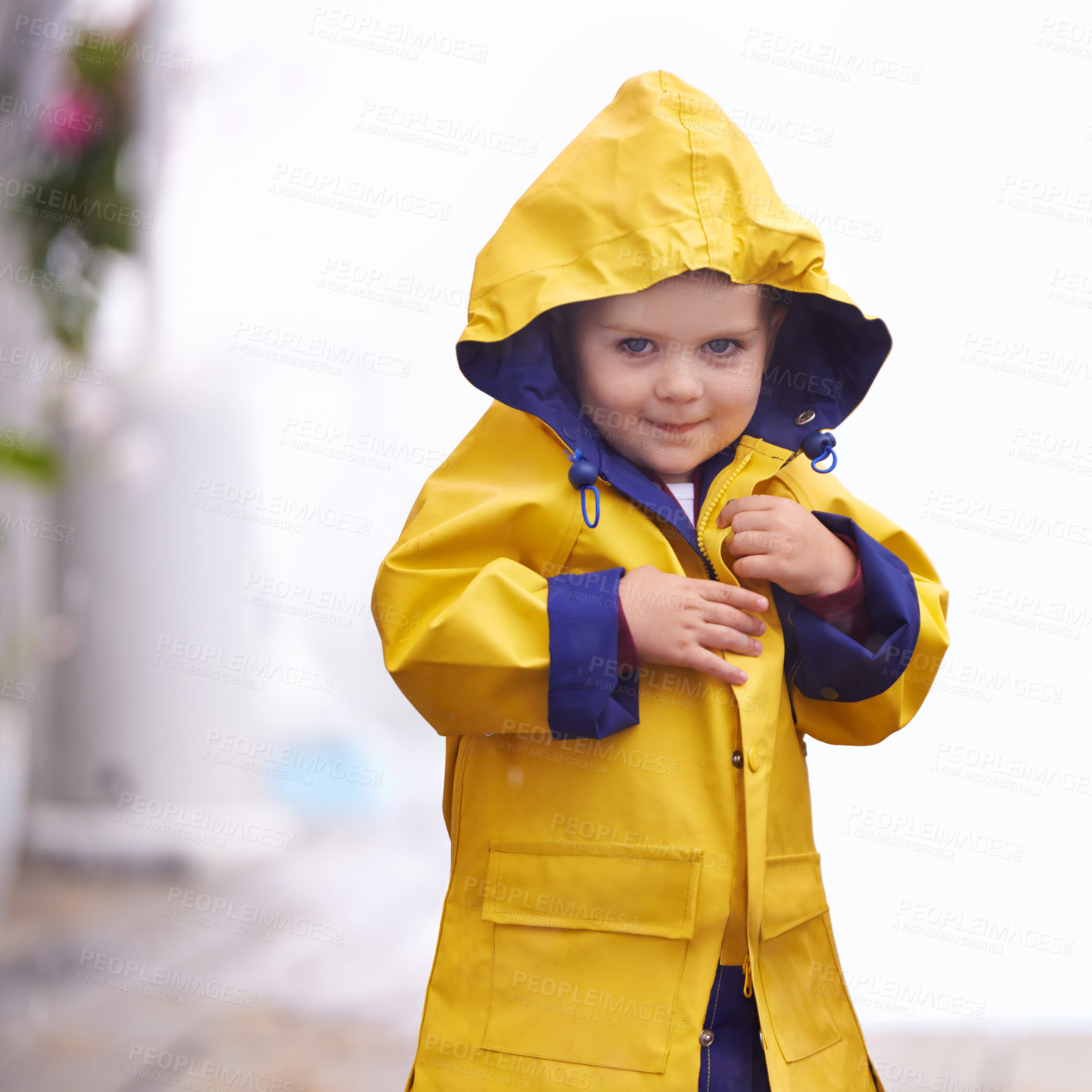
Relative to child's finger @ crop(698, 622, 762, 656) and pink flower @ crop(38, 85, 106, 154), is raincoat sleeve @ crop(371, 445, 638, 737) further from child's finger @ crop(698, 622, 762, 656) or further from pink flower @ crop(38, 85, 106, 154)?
pink flower @ crop(38, 85, 106, 154)

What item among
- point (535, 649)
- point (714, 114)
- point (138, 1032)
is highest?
point (714, 114)

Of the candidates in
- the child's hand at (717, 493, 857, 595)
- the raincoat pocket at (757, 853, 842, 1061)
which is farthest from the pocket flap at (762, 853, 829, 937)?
the child's hand at (717, 493, 857, 595)

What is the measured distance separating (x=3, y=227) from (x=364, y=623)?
3.95ft

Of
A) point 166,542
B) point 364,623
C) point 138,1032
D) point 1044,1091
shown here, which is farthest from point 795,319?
point 166,542

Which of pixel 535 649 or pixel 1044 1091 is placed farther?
pixel 1044 1091

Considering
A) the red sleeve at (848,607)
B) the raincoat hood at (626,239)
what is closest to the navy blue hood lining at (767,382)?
the raincoat hood at (626,239)

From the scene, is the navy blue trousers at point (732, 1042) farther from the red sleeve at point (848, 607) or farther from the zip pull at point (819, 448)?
the zip pull at point (819, 448)

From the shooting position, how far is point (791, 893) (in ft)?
3.39

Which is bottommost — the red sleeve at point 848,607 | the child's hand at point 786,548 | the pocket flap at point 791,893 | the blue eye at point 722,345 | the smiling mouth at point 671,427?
the pocket flap at point 791,893

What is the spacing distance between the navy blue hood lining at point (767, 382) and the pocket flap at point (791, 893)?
0.29 meters

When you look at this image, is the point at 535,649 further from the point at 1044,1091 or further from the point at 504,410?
the point at 1044,1091

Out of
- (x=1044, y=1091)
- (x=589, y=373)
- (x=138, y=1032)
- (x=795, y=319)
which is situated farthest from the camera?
(x=138, y=1032)

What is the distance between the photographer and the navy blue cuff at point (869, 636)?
1010 millimetres

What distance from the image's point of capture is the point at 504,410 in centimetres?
113
